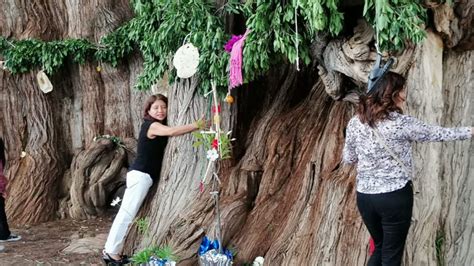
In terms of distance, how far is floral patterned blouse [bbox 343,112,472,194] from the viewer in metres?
3.22

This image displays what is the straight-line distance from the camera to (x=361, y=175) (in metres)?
3.42

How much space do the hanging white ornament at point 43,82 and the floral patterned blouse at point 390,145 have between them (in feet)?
17.4

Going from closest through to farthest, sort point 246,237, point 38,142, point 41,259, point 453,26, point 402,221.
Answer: point 402,221 → point 453,26 → point 246,237 → point 41,259 → point 38,142

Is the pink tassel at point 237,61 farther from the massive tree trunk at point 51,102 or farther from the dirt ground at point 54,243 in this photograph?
the massive tree trunk at point 51,102

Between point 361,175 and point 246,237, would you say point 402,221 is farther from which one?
point 246,237

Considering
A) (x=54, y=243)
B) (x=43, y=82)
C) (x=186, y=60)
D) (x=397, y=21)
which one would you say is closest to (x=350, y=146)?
(x=397, y=21)

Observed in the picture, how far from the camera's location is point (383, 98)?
3262 mm

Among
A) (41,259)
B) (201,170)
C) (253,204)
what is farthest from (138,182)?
(41,259)

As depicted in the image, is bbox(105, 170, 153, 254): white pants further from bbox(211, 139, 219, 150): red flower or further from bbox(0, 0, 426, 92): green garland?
bbox(0, 0, 426, 92): green garland

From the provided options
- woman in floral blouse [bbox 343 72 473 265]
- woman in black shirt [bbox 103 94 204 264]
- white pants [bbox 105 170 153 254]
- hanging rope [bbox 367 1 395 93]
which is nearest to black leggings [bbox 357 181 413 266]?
woman in floral blouse [bbox 343 72 473 265]

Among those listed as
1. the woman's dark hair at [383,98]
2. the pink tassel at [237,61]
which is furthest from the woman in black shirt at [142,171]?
the woman's dark hair at [383,98]

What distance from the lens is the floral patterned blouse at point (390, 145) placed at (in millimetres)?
3217

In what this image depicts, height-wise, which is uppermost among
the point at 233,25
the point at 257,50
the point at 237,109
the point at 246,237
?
the point at 233,25

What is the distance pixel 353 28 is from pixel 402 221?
1.70m
